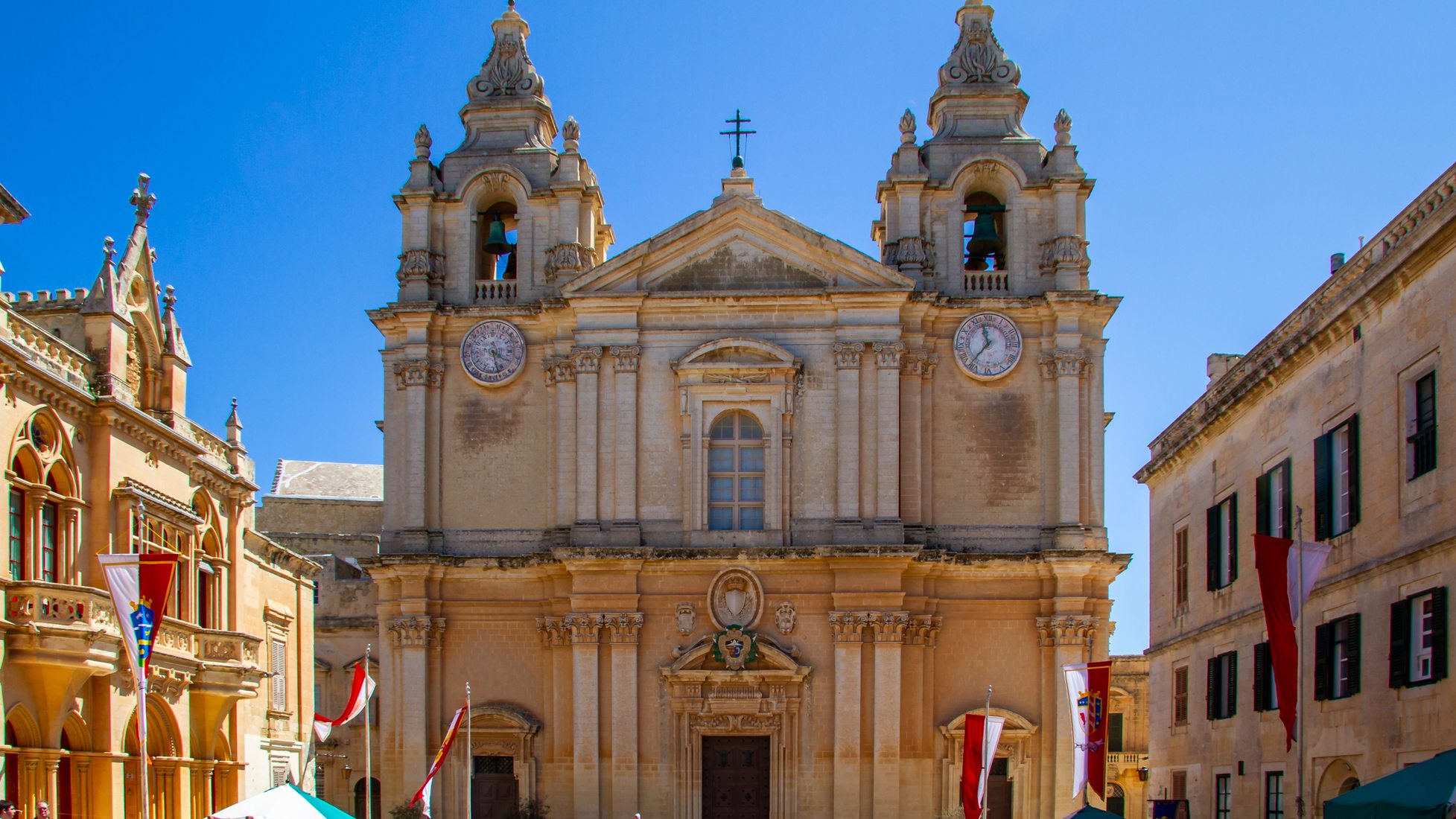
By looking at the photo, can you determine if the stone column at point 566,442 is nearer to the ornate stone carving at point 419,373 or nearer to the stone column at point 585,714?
the stone column at point 585,714

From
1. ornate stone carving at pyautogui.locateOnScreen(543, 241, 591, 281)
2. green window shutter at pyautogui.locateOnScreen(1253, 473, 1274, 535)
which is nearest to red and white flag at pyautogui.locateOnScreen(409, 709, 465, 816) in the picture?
ornate stone carving at pyautogui.locateOnScreen(543, 241, 591, 281)

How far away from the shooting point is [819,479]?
35.1 m

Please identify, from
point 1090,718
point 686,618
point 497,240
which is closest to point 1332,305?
point 1090,718

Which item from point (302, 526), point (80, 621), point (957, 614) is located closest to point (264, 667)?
point (80, 621)

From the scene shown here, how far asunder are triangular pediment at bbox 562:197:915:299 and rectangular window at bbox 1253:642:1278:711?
454 inches

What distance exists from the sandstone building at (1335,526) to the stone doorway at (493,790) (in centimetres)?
1341

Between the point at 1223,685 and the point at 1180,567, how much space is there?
4472 mm

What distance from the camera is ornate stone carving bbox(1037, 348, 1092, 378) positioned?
35156mm

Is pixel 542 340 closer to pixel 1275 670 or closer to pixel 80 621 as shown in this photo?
pixel 80 621

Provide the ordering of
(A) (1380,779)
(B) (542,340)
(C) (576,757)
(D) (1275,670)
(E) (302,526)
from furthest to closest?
(E) (302,526)
(B) (542,340)
(C) (576,757)
(D) (1275,670)
(A) (1380,779)

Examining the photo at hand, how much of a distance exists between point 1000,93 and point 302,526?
2749 cm

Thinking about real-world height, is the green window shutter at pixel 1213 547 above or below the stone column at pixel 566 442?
below

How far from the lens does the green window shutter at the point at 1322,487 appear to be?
993 inches

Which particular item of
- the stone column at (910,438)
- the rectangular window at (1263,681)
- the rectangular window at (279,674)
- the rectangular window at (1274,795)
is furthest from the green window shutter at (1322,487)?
the rectangular window at (279,674)
